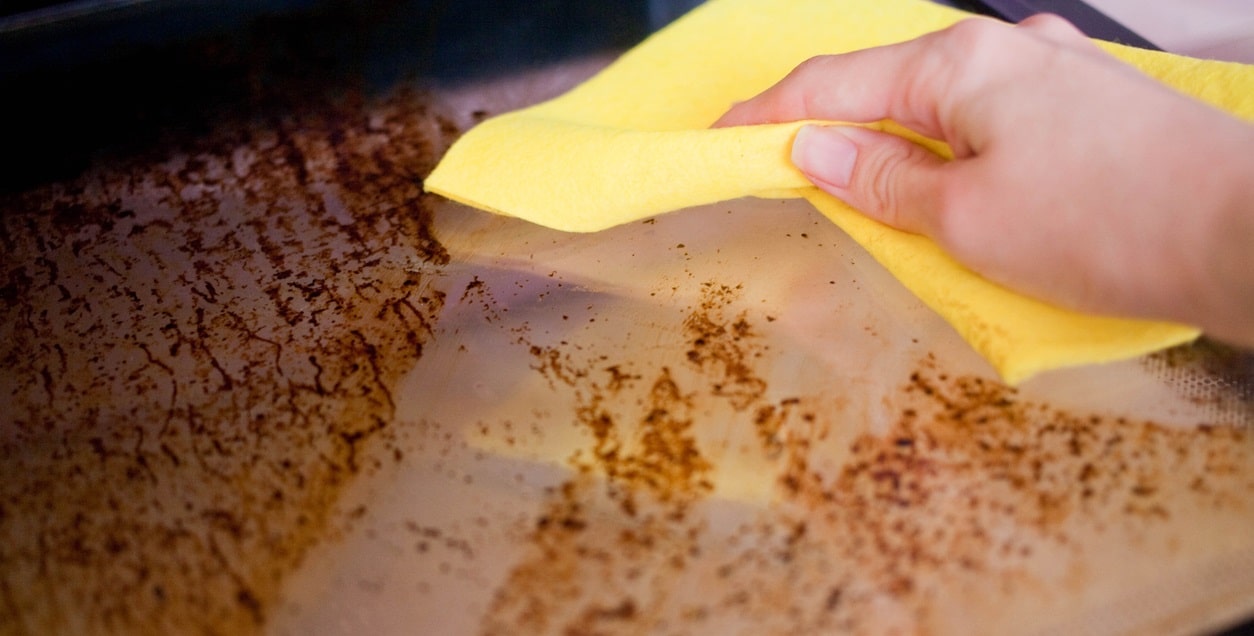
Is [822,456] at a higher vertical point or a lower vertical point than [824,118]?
lower

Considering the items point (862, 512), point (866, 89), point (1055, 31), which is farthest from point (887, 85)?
point (862, 512)

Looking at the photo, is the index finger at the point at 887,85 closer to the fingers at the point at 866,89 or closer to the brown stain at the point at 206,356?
the fingers at the point at 866,89

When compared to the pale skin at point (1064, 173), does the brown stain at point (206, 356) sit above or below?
below

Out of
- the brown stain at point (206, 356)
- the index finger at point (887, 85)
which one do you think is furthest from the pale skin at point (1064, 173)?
the brown stain at point (206, 356)

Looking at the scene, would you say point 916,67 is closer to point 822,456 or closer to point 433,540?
point 822,456

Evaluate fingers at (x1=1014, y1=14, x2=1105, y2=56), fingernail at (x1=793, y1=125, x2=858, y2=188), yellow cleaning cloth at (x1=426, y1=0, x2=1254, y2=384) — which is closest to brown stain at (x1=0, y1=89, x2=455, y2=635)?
yellow cleaning cloth at (x1=426, y1=0, x2=1254, y2=384)

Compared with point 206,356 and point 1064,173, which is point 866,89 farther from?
point 206,356

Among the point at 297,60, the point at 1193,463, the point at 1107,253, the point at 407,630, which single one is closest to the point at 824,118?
the point at 1107,253

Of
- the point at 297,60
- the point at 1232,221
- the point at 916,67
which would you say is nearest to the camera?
the point at 1232,221
